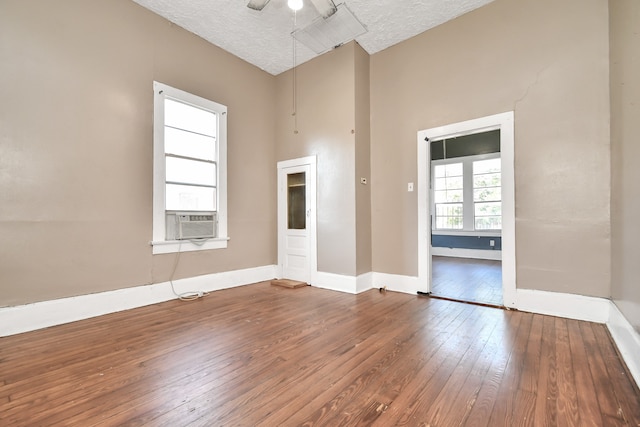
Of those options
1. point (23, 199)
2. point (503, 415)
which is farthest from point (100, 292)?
point (503, 415)

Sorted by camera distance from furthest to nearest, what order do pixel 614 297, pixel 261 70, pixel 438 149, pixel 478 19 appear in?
pixel 438 149
pixel 261 70
pixel 478 19
pixel 614 297

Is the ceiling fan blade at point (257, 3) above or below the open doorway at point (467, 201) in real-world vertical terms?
above

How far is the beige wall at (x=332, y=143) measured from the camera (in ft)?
13.3

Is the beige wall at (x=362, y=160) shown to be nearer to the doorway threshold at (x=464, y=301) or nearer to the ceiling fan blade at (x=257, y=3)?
the doorway threshold at (x=464, y=301)

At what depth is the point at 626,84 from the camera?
2277 mm

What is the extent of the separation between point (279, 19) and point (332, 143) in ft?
5.68

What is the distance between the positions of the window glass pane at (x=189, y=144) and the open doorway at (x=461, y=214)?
3.00 metres

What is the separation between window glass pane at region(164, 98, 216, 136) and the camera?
12.1 ft

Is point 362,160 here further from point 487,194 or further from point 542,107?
point 487,194

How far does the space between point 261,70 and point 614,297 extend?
5408mm

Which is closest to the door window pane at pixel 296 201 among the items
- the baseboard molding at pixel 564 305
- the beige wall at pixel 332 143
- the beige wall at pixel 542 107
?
the beige wall at pixel 332 143

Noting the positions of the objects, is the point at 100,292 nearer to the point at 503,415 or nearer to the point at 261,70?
the point at 503,415

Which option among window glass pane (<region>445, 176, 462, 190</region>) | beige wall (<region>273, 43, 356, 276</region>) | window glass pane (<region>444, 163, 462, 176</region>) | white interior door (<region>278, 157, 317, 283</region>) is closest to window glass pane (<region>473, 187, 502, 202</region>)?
window glass pane (<region>445, 176, 462, 190</region>)

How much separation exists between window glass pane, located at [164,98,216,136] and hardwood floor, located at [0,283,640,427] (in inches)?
95.8
